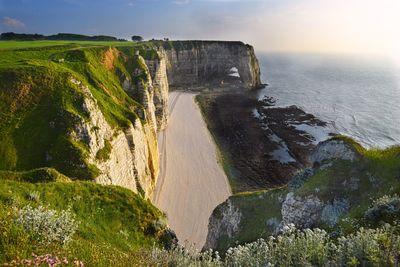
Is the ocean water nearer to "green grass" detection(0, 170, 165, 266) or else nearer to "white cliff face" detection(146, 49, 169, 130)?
"white cliff face" detection(146, 49, 169, 130)

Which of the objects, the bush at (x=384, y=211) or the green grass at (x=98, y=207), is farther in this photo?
the green grass at (x=98, y=207)

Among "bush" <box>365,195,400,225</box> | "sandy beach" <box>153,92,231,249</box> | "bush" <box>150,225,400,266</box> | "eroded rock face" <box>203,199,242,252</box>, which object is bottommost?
"sandy beach" <box>153,92,231,249</box>

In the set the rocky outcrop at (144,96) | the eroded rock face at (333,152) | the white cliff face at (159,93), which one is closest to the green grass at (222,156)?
the white cliff face at (159,93)

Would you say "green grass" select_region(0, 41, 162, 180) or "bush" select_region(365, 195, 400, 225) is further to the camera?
"green grass" select_region(0, 41, 162, 180)

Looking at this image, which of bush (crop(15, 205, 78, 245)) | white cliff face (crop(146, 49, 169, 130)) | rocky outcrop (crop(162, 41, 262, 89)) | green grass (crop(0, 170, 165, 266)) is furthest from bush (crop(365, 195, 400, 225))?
rocky outcrop (crop(162, 41, 262, 89))

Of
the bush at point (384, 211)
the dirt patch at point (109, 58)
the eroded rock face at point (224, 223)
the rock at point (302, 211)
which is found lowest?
the eroded rock face at point (224, 223)

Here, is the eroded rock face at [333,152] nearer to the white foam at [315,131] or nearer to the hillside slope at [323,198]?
the hillside slope at [323,198]

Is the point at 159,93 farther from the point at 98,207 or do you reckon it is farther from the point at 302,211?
the point at 302,211
